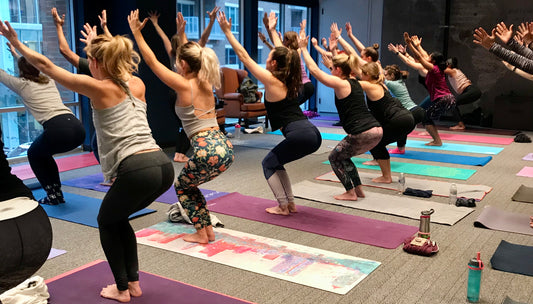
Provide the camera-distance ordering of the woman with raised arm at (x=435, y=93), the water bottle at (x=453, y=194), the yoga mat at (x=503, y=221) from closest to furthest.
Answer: the yoga mat at (x=503, y=221) < the water bottle at (x=453, y=194) < the woman with raised arm at (x=435, y=93)

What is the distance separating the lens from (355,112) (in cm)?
468

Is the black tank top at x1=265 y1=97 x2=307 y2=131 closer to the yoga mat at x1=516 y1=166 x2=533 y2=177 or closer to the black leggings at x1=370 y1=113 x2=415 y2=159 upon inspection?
the black leggings at x1=370 y1=113 x2=415 y2=159

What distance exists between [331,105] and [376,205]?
24.9ft

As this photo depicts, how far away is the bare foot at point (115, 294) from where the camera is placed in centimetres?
276

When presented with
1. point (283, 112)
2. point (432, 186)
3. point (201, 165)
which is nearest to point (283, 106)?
point (283, 112)

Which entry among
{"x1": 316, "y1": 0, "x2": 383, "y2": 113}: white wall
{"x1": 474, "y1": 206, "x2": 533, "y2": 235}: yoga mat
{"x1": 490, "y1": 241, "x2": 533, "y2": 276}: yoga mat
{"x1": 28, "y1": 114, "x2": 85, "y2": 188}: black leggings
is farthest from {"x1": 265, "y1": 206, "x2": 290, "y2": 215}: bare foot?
{"x1": 316, "y1": 0, "x2": 383, "y2": 113}: white wall

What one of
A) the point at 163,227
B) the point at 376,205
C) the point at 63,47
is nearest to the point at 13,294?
the point at 163,227

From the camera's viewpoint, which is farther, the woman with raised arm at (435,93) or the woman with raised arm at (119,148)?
the woman with raised arm at (435,93)

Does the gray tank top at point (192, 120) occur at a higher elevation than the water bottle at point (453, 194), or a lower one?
higher

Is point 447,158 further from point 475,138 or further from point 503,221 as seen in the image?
point 503,221

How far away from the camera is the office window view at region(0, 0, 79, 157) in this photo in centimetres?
635

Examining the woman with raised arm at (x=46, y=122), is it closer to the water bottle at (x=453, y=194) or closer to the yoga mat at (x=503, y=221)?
the water bottle at (x=453, y=194)

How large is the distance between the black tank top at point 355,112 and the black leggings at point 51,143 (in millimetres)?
2332

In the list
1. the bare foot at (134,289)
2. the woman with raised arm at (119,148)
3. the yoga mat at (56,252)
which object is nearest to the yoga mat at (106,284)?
the bare foot at (134,289)
